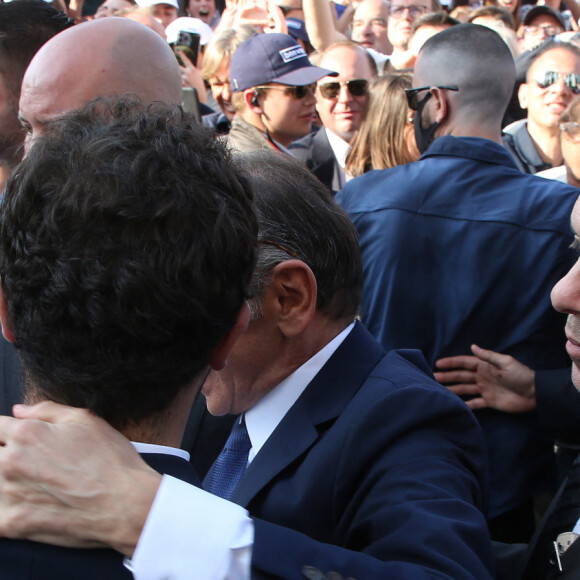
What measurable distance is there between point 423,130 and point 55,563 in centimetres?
238

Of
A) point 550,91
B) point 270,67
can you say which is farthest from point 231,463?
point 550,91

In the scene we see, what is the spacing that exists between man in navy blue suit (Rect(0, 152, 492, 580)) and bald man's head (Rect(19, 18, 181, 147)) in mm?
752

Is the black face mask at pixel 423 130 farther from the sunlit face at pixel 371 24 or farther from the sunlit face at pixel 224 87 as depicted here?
the sunlit face at pixel 371 24

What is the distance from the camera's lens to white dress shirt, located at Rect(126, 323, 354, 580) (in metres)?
0.99

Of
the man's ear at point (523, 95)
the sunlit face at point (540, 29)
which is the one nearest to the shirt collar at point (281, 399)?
the man's ear at point (523, 95)

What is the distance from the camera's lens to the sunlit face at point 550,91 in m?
4.39

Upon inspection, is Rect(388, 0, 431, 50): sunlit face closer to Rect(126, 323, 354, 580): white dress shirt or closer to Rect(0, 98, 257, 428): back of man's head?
Rect(0, 98, 257, 428): back of man's head

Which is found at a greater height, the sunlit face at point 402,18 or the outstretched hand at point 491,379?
the sunlit face at point 402,18

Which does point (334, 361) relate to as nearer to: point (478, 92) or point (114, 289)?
point (114, 289)

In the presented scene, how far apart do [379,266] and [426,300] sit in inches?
7.5

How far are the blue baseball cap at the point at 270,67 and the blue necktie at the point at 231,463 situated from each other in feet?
9.47

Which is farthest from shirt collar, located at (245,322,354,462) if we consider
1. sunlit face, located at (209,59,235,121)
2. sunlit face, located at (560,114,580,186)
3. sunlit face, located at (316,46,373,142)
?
sunlit face, located at (209,59,235,121)

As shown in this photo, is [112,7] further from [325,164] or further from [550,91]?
[550,91]

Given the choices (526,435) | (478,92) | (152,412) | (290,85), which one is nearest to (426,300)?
(526,435)
